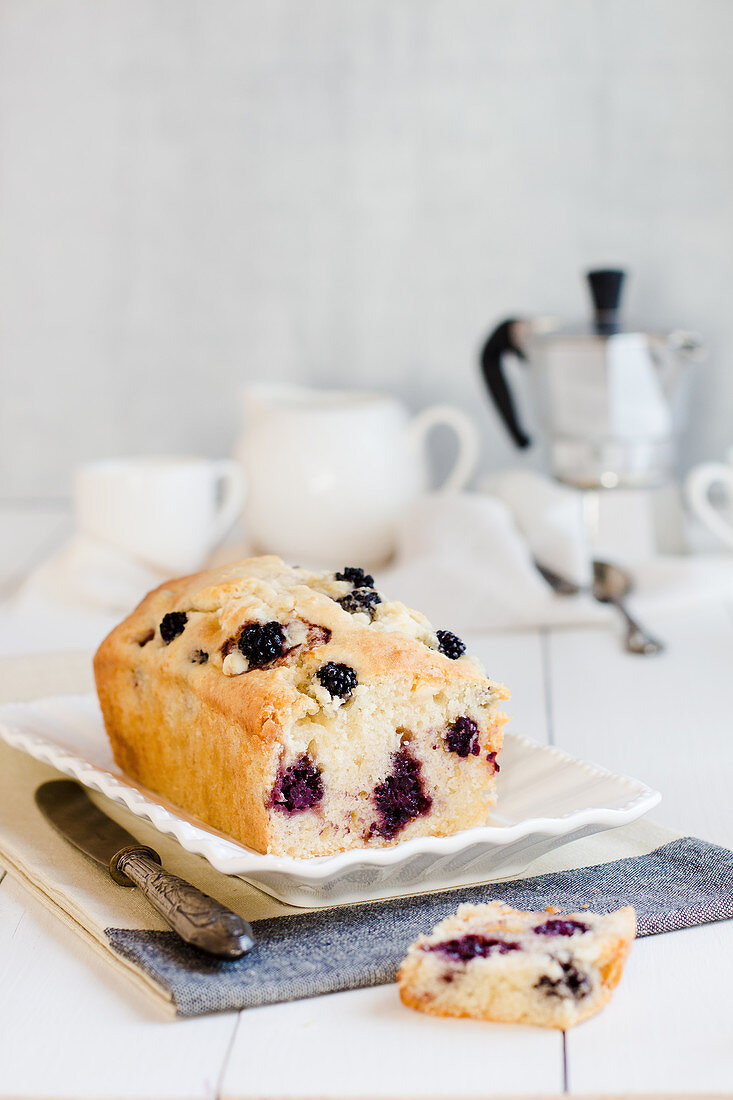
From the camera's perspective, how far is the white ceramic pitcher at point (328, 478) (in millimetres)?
A: 1729

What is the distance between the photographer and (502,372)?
1.83 m

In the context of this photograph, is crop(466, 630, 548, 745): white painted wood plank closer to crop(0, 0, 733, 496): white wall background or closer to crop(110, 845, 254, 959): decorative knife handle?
crop(110, 845, 254, 959): decorative knife handle

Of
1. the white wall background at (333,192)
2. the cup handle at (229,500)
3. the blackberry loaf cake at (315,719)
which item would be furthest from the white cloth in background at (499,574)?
the blackberry loaf cake at (315,719)

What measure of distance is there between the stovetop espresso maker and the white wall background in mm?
263

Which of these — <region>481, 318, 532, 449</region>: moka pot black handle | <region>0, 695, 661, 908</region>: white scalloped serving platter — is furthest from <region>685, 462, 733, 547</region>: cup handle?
<region>0, 695, 661, 908</region>: white scalloped serving platter

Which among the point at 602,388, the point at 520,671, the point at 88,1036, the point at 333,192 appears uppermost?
the point at 333,192

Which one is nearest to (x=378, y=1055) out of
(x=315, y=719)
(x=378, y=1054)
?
(x=378, y=1054)

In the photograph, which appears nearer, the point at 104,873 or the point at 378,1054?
the point at 378,1054

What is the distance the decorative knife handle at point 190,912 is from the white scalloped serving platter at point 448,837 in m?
0.03

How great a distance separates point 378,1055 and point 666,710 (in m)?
0.67

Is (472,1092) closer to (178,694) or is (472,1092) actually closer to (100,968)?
(100,968)

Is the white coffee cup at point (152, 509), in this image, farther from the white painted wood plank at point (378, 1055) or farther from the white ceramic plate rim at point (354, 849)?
the white painted wood plank at point (378, 1055)

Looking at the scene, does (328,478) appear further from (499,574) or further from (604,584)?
(604,584)

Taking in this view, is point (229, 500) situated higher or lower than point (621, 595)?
higher
